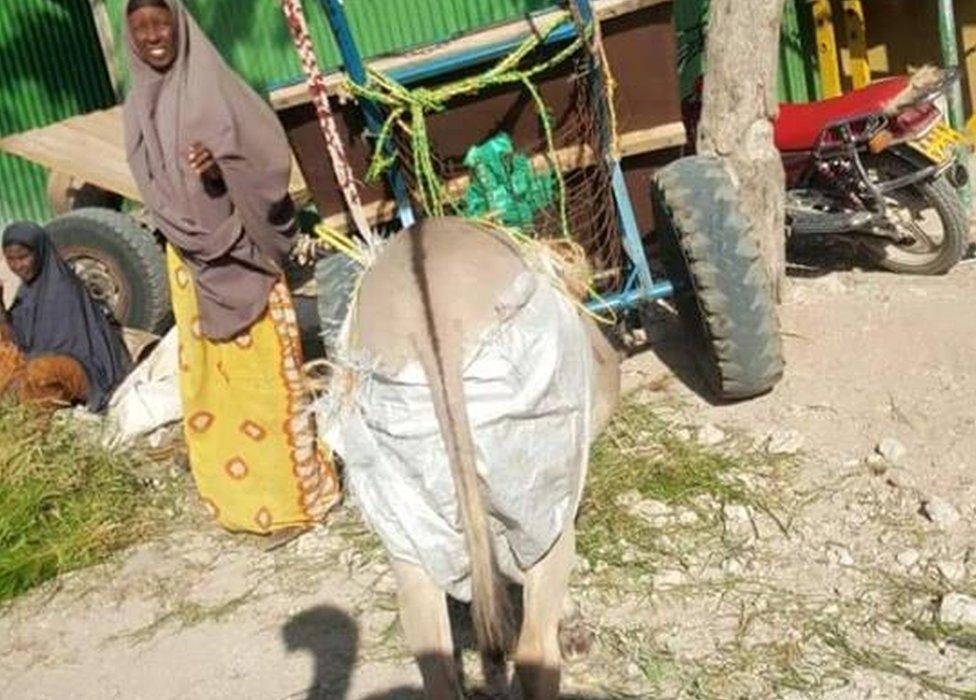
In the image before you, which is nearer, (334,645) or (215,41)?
(334,645)

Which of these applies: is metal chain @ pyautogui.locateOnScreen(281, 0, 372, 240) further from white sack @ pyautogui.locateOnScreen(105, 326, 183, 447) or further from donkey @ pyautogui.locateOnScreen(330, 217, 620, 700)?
white sack @ pyautogui.locateOnScreen(105, 326, 183, 447)

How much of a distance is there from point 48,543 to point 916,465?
3.02m

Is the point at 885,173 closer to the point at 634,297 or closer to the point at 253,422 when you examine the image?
the point at 634,297

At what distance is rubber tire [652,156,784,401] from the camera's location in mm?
A: 4633

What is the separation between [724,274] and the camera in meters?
4.63

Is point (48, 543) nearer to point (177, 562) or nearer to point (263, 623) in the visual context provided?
point (177, 562)

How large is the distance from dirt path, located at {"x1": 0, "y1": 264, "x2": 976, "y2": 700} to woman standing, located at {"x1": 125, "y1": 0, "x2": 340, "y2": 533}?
241mm

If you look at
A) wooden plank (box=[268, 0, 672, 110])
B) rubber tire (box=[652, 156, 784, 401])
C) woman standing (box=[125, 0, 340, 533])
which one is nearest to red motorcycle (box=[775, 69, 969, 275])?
rubber tire (box=[652, 156, 784, 401])

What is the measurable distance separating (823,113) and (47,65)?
6.42 m

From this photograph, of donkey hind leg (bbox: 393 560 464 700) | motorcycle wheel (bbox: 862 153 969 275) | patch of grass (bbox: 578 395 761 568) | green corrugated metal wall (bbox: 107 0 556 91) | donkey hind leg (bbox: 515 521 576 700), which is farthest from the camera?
green corrugated metal wall (bbox: 107 0 556 91)

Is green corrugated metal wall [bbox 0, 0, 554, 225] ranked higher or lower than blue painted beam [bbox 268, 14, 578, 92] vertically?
higher

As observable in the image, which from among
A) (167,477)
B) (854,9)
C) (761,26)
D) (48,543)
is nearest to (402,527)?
(48,543)

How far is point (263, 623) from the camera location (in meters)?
4.29

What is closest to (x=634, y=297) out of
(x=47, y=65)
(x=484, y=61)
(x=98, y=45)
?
(x=484, y=61)
